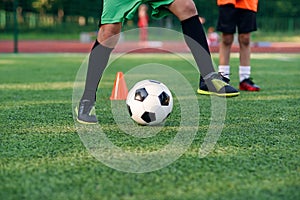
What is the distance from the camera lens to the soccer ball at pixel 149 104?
3012 millimetres

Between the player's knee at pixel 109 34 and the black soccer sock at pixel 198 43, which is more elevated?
the player's knee at pixel 109 34

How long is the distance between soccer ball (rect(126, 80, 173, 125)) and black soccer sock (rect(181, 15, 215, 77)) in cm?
54

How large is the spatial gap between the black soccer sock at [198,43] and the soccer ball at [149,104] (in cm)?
54

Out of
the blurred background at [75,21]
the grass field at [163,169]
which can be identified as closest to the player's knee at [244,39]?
the grass field at [163,169]

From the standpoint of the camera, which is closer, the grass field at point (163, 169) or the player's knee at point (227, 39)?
the grass field at point (163, 169)

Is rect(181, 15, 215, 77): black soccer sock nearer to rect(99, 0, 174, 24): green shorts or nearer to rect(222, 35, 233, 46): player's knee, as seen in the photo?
rect(99, 0, 174, 24): green shorts

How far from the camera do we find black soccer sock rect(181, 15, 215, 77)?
139 inches

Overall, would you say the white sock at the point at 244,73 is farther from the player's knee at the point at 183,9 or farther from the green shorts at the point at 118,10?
the green shorts at the point at 118,10

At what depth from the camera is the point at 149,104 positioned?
304 cm

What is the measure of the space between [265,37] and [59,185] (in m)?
23.3

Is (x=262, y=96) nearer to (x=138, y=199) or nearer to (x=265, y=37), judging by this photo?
(x=138, y=199)

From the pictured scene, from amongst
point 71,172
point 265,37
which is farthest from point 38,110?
point 265,37

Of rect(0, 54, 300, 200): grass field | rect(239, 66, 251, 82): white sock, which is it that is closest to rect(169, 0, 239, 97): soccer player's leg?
rect(0, 54, 300, 200): grass field

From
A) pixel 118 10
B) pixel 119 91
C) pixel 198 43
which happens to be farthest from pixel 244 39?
pixel 118 10
